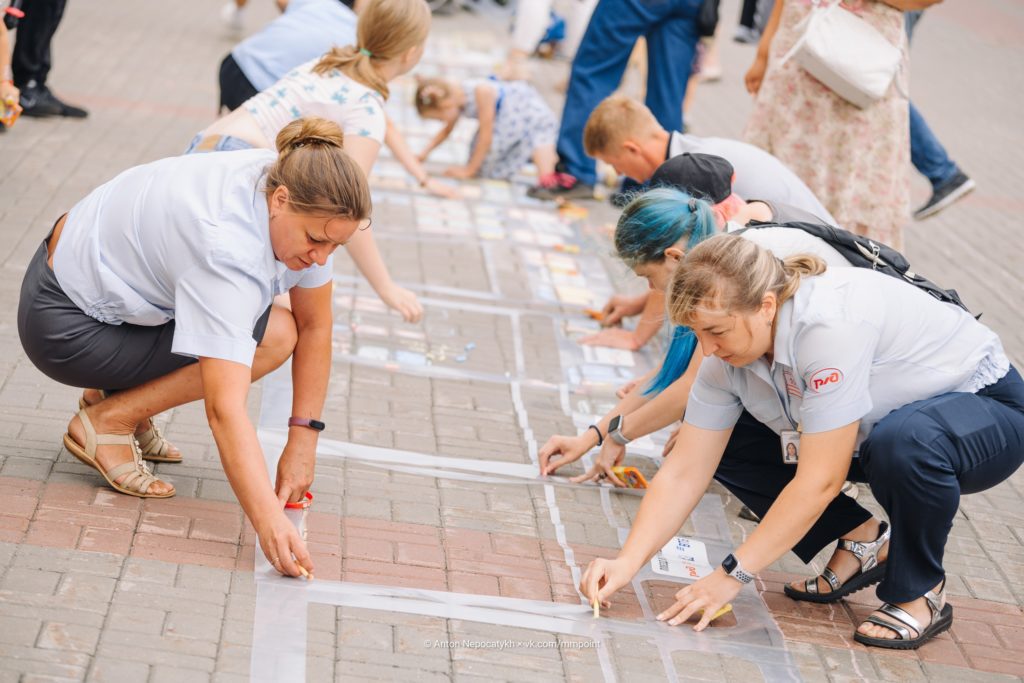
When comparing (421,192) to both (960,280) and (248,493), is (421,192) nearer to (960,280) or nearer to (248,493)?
(960,280)

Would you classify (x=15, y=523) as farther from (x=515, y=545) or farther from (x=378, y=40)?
(x=378, y=40)

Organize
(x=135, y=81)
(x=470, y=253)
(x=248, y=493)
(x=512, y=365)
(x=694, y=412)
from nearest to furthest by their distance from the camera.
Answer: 1. (x=248, y=493)
2. (x=694, y=412)
3. (x=512, y=365)
4. (x=470, y=253)
5. (x=135, y=81)

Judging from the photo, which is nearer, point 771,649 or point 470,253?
point 771,649

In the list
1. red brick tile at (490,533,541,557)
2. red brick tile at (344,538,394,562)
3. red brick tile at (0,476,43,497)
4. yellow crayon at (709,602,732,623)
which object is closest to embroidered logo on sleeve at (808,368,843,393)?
yellow crayon at (709,602,732,623)

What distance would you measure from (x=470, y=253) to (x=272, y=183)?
2.94 metres

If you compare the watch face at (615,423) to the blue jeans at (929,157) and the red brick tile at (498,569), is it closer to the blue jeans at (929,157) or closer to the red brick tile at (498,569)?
the red brick tile at (498,569)

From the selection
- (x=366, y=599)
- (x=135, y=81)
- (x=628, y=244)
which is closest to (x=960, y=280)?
(x=628, y=244)

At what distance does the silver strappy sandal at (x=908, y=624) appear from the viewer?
118 inches

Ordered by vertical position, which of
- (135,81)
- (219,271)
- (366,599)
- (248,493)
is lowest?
(135,81)

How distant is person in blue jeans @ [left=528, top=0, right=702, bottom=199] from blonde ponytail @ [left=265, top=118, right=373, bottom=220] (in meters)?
4.03

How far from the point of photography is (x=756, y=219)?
11.5ft

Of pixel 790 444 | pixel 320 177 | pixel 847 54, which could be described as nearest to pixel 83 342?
pixel 320 177

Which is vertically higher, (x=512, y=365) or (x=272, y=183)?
(x=272, y=183)

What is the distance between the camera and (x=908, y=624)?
3002 millimetres
